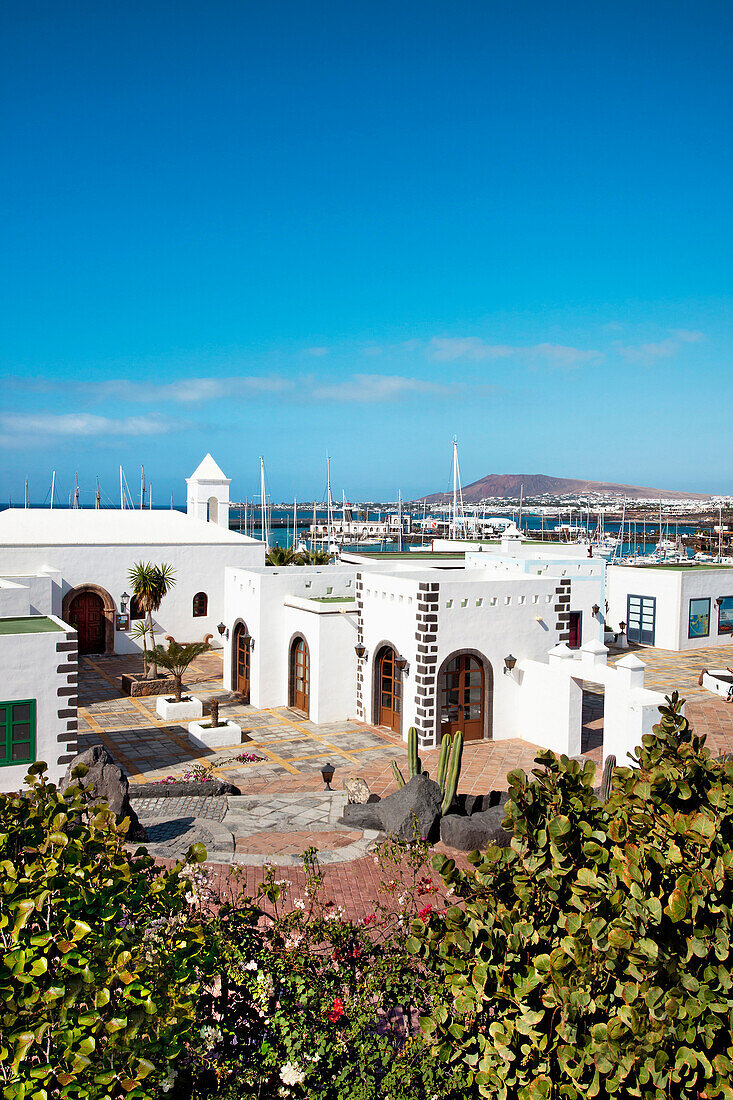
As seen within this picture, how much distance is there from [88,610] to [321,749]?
1561cm

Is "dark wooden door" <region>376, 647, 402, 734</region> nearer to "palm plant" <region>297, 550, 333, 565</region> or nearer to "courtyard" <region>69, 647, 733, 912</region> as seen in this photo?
"courtyard" <region>69, 647, 733, 912</region>

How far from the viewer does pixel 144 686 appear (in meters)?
23.6

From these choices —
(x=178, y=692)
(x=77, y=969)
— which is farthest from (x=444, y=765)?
(x=178, y=692)

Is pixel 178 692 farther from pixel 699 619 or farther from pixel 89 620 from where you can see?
pixel 699 619

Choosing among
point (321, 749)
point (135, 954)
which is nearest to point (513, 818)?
point (135, 954)

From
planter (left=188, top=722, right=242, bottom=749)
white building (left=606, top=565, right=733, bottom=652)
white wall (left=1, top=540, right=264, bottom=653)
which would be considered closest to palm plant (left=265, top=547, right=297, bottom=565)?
white wall (left=1, top=540, right=264, bottom=653)

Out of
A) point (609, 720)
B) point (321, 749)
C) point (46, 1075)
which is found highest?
point (46, 1075)

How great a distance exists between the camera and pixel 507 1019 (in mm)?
4508

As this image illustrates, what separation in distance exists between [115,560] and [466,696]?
56.5 feet

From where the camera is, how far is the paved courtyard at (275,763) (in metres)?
11.4

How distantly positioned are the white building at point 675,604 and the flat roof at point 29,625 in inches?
929

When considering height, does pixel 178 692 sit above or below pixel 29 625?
below

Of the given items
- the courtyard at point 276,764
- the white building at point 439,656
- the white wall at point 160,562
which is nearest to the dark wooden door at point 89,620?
the white wall at point 160,562

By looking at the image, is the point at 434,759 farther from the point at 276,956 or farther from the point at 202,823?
the point at 276,956
